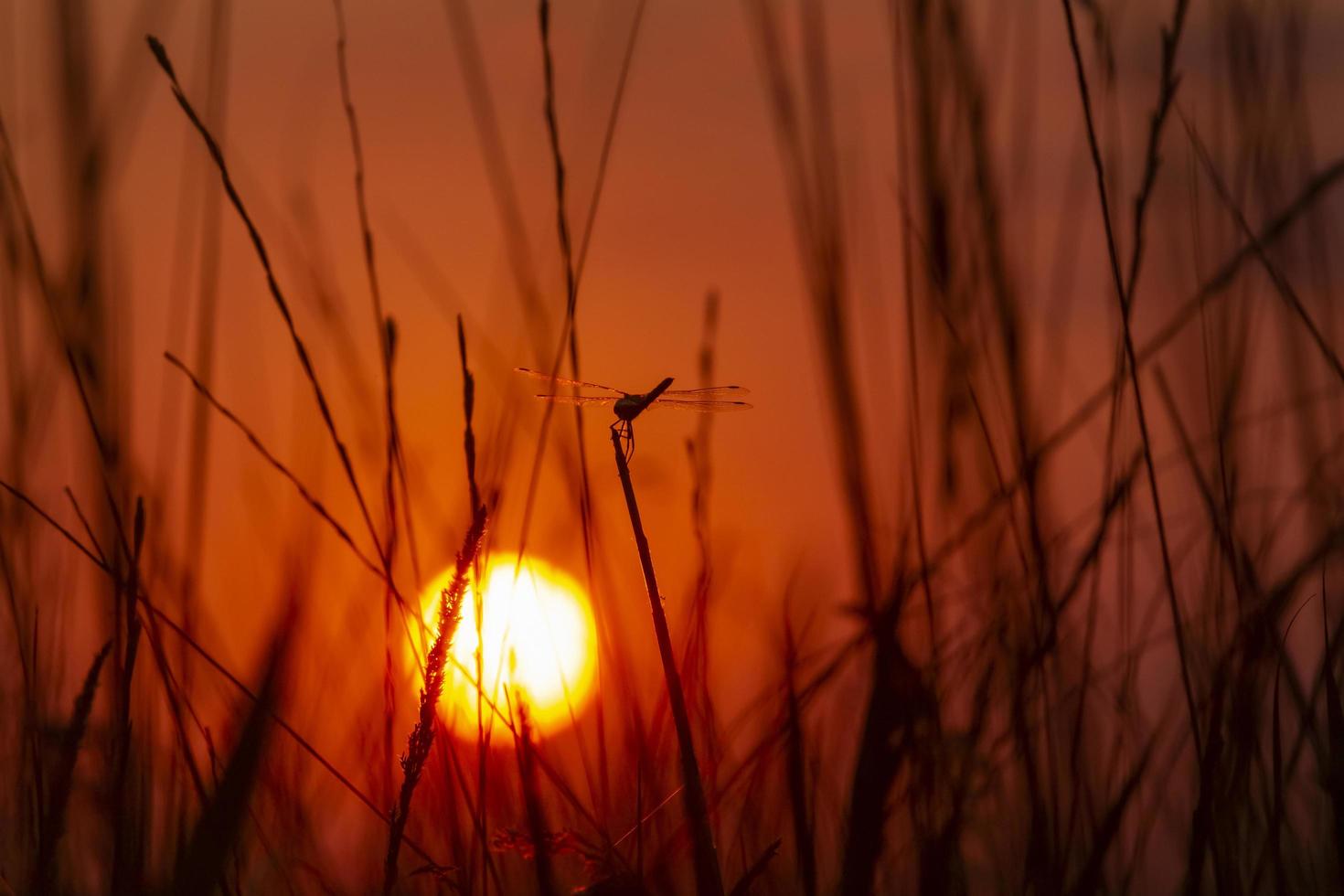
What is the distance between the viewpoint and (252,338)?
151 centimetres

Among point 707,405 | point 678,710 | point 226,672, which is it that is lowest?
point 678,710

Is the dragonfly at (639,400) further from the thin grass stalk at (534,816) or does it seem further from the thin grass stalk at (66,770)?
the thin grass stalk at (66,770)

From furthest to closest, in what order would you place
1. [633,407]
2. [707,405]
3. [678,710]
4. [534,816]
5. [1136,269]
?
[707,405] → [1136,269] → [633,407] → [534,816] → [678,710]

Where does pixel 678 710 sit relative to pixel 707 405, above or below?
below

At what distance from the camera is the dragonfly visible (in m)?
0.80

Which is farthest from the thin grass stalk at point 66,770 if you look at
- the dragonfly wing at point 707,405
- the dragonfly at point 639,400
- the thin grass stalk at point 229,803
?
the dragonfly wing at point 707,405

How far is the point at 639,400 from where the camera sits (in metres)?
0.82

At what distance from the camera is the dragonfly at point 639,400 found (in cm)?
80

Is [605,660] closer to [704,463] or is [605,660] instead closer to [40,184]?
[704,463]

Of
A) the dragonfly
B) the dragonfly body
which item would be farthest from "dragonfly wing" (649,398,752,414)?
the dragonfly body

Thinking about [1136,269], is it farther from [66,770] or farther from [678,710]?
[66,770]

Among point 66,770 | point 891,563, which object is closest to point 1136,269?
A: point 891,563

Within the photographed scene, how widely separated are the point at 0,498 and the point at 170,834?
45 cm

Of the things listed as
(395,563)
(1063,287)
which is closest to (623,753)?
(395,563)
